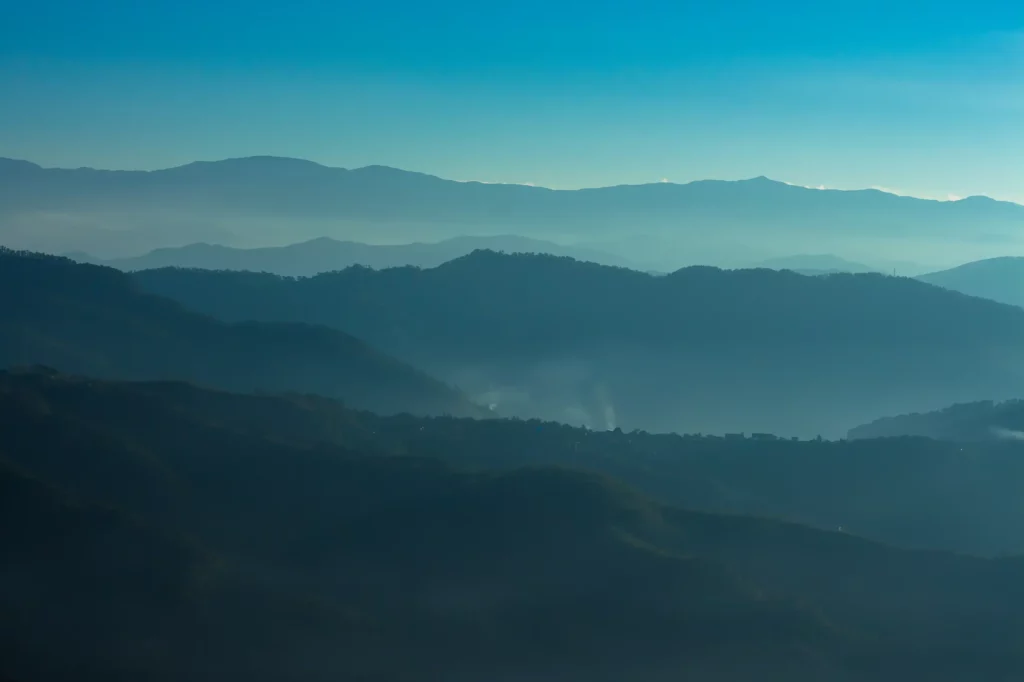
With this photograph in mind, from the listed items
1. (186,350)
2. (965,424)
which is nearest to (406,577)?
(965,424)

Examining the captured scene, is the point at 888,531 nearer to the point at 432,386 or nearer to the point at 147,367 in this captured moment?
the point at 432,386

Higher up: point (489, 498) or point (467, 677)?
point (489, 498)

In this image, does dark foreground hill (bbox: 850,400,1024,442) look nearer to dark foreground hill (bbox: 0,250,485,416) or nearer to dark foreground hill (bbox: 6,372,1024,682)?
dark foreground hill (bbox: 6,372,1024,682)

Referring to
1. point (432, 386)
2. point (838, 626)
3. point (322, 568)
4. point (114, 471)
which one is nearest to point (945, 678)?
point (838, 626)

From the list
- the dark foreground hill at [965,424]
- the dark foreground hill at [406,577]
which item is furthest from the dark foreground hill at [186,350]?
the dark foreground hill at [406,577]

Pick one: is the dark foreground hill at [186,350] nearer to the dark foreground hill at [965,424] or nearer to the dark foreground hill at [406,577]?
the dark foreground hill at [965,424]
